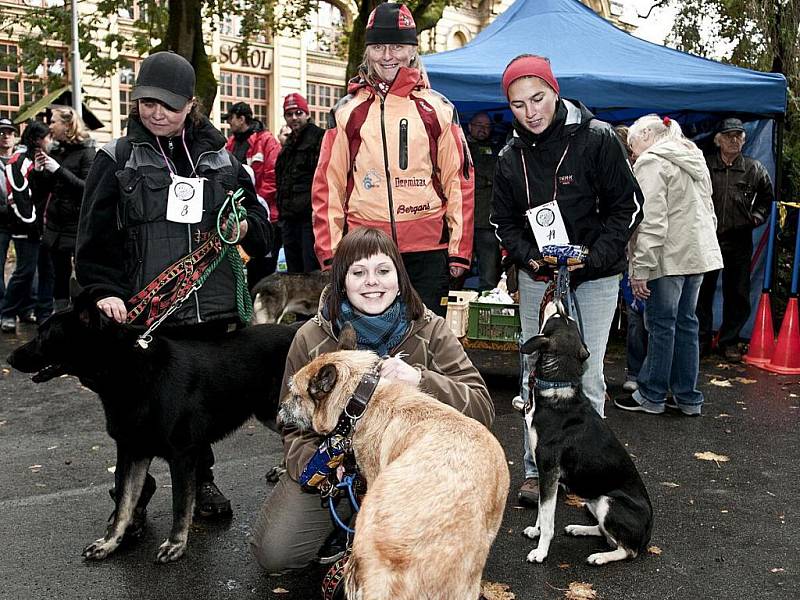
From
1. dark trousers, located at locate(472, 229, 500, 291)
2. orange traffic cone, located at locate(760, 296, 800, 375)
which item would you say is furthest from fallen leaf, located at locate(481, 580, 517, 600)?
dark trousers, located at locate(472, 229, 500, 291)

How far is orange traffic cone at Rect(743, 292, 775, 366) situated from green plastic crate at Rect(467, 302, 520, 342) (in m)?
2.48

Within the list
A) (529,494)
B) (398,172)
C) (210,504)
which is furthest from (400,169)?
(210,504)

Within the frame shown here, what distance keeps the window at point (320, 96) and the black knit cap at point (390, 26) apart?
30662 mm

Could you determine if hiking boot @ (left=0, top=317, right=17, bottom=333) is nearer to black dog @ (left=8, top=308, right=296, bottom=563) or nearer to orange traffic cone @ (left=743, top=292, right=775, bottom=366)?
black dog @ (left=8, top=308, right=296, bottom=563)

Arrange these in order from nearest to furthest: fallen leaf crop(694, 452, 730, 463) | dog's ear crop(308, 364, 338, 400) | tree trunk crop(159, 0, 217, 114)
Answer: dog's ear crop(308, 364, 338, 400) → fallen leaf crop(694, 452, 730, 463) → tree trunk crop(159, 0, 217, 114)

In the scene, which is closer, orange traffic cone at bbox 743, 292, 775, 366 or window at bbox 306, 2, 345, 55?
orange traffic cone at bbox 743, 292, 775, 366

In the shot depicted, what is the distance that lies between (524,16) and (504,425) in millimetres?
5895

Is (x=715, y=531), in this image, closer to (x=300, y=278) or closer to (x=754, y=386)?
(x=754, y=386)

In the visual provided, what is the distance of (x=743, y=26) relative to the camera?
35.9 ft

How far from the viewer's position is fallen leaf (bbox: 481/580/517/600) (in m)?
3.22

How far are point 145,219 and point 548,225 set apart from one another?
81.4 inches

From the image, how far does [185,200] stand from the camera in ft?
11.8

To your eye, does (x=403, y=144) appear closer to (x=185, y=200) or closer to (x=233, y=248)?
(x=233, y=248)

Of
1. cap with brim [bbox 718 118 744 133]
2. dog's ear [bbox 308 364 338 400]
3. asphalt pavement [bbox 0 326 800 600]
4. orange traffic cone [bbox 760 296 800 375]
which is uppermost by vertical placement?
cap with brim [bbox 718 118 744 133]
